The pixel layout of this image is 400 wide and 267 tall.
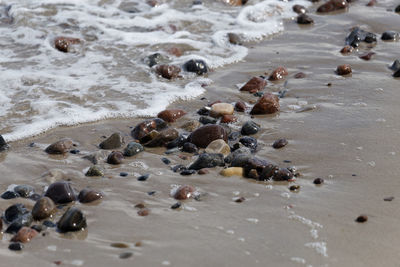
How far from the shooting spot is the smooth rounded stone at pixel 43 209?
10.2 ft

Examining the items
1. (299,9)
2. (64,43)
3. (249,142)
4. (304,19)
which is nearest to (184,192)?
(249,142)

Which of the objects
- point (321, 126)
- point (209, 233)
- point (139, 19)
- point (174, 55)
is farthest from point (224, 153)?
point (139, 19)

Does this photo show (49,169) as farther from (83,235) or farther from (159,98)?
(159,98)

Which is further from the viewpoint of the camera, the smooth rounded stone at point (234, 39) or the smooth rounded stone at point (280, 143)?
the smooth rounded stone at point (234, 39)

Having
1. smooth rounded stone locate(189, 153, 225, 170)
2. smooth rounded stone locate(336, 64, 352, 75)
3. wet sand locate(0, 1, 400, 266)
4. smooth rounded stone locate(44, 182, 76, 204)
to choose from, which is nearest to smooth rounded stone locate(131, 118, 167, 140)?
wet sand locate(0, 1, 400, 266)

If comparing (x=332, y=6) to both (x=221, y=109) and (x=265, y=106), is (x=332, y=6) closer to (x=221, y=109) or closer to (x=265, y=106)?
(x=265, y=106)

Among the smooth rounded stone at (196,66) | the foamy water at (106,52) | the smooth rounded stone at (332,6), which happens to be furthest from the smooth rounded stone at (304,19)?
the smooth rounded stone at (196,66)

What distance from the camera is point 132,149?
3.96m

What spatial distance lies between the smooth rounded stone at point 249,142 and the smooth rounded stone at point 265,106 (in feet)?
1.76

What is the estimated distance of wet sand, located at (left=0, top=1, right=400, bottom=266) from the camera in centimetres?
271

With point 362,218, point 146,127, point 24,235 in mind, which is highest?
point 362,218

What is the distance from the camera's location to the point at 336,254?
2.66m

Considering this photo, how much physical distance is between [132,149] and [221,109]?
2.99 feet

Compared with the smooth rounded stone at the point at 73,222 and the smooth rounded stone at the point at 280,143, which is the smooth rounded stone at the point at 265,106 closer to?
the smooth rounded stone at the point at 280,143
